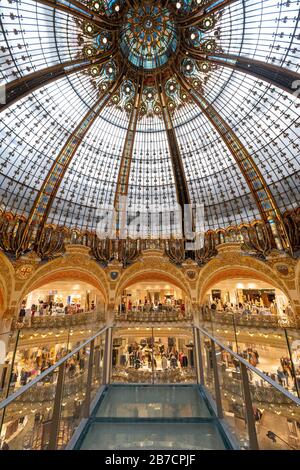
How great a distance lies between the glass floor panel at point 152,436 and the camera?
2.87 m

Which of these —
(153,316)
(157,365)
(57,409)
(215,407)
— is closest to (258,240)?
(153,316)

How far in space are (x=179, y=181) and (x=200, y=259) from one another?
8997mm

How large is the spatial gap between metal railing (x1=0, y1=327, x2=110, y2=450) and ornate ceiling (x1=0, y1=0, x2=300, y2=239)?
1958 cm

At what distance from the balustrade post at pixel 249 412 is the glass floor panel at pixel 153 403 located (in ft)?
4.18

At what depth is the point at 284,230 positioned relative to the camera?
20.5 metres

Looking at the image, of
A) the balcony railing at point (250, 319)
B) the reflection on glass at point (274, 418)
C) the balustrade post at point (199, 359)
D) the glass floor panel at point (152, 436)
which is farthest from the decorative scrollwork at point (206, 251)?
the reflection on glass at point (274, 418)

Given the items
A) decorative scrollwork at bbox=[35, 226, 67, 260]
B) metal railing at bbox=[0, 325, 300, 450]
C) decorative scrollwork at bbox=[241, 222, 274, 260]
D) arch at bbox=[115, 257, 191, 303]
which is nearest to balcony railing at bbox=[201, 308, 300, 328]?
arch at bbox=[115, 257, 191, 303]

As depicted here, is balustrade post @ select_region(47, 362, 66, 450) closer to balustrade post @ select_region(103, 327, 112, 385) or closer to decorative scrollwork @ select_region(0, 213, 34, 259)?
balustrade post @ select_region(103, 327, 112, 385)

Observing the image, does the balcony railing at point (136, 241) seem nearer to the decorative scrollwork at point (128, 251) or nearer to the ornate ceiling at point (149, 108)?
the decorative scrollwork at point (128, 251)

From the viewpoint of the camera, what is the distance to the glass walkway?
291cm

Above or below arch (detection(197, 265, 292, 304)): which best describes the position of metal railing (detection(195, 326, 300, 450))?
below

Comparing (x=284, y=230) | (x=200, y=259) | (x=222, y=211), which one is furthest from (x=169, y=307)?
(x=284, y=230)

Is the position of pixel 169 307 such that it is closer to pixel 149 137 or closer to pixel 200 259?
pixel 200 259
